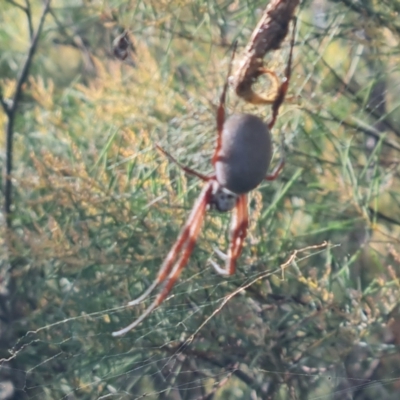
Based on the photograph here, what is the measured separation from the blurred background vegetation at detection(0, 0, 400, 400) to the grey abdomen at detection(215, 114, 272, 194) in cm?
25

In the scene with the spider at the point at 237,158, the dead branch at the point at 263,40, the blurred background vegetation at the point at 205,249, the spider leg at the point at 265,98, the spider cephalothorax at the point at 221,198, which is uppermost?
the dead branch at the point at 263,40

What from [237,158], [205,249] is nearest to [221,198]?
[237,158]

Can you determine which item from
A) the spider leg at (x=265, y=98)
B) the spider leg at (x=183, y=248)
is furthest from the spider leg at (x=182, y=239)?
the spider leg at (x=265, y=98)

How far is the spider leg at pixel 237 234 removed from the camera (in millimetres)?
1103

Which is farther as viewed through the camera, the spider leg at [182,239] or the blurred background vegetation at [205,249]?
the blurred background vegetation at [205,249]

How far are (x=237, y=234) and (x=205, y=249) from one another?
232 millimetres

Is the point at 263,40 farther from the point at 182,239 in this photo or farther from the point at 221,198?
the point at 182,239

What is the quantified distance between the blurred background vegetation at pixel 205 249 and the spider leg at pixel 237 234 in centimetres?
3

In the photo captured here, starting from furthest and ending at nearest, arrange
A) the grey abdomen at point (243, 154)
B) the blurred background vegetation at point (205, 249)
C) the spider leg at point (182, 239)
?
the blurred background vegetation at point (205, 249) → the spider leg at point (182, 239) → the grey abdomen at point (243, 154)

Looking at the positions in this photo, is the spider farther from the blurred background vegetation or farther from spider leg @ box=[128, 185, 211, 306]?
the blurred background vegetation

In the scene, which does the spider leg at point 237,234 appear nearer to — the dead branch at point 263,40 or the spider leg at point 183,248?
the spider leg at point 183,248

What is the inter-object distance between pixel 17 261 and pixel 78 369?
350mm

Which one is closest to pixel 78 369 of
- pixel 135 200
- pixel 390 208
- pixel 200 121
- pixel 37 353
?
pixel 37 353

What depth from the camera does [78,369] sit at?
4.15 feet
